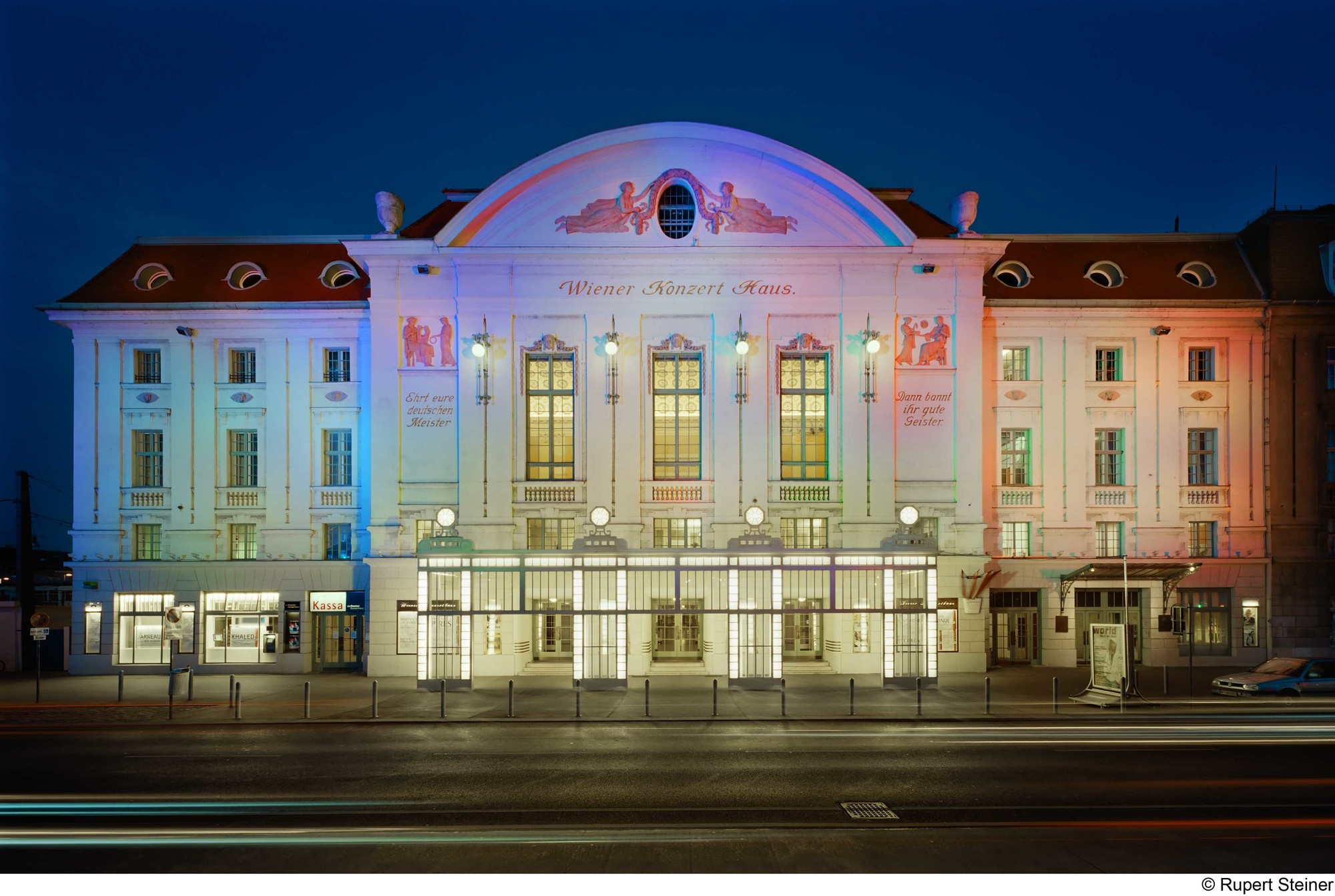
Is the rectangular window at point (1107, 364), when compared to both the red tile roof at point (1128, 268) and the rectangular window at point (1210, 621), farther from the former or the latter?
the rectangular window at point (1210, 621)

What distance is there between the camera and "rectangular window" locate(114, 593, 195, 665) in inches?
1178

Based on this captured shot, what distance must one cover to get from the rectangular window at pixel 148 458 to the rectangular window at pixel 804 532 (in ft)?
74.8

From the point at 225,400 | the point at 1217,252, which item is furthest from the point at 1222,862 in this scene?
the point at 225,400

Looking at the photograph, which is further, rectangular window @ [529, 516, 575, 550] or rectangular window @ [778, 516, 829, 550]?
rectangular window @ [778, 516, 829, 550]

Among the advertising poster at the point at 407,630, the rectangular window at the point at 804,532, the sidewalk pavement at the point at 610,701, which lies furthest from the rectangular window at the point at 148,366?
the rectangular window at the point at 804,532

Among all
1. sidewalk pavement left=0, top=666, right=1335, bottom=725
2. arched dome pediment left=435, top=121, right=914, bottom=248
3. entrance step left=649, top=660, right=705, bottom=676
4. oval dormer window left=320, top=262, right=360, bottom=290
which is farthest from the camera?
oval dormer window left=320, top=262, right=360, bottom=290

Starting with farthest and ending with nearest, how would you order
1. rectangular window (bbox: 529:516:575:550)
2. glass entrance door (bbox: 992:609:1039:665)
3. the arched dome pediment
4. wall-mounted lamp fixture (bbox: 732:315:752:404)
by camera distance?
glass entrance door (bbox: 992:609:1039:665), rectangular window (bbox: 529:516:575:550), wall-mounted lamp fixture (bbox: 732:315:752:404), the arched dome pediment

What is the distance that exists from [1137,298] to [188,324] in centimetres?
3472

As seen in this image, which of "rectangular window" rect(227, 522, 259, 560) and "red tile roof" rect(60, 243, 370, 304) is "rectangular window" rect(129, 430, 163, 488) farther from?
"red tile roof" rect(60, 243, 370, 304)

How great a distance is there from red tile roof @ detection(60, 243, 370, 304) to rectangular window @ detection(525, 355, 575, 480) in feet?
22.9

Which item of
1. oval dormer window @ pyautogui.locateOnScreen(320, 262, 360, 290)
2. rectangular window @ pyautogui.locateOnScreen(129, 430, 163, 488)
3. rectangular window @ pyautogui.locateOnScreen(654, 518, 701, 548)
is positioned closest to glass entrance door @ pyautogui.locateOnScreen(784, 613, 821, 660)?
rectangular window @ pyautogui.locateOnScreen(654, 518, 701, 548)

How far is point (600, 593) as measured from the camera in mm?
27406

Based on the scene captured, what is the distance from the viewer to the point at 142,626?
1185 inches

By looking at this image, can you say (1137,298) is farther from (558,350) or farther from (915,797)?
(915,797)
